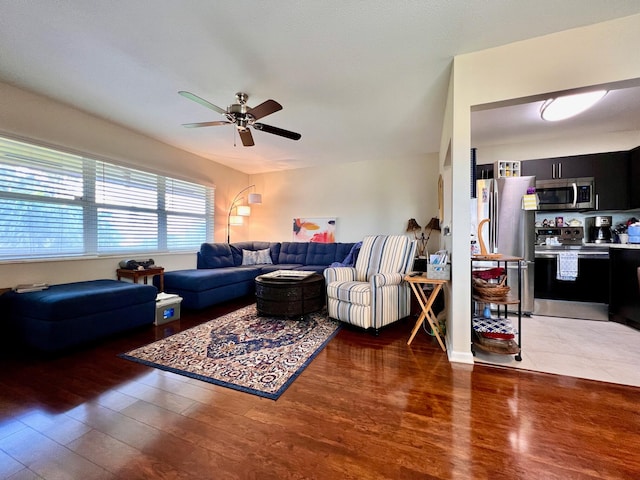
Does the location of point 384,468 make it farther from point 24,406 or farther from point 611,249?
point 611,249

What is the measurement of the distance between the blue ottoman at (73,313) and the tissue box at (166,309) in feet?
0.74

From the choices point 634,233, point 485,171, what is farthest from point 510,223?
point 634,233

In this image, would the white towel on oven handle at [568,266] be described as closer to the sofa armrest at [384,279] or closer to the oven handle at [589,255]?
the oven handle at [589,255]

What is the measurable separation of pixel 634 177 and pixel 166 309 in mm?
5941

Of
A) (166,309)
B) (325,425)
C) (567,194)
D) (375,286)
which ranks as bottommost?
(325,425)

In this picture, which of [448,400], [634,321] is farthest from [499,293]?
[634,321]

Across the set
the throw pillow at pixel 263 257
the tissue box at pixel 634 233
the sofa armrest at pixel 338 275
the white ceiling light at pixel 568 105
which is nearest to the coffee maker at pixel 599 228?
the tissue box at pixel 634 233

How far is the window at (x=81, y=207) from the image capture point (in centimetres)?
262

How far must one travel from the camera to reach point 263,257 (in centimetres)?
514

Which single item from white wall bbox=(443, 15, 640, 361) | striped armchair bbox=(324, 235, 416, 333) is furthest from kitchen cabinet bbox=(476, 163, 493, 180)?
white wall bbox=(443, 15, 640, 361)

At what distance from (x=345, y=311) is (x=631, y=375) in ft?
7.27

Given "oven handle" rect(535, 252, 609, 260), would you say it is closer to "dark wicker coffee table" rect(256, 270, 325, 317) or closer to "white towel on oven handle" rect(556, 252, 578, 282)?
"white towel on oven handle" rect(556, 252, 578, 282)

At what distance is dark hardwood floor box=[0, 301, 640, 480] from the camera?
1.12 meters

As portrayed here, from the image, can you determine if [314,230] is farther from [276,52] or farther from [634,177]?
[634,177]
